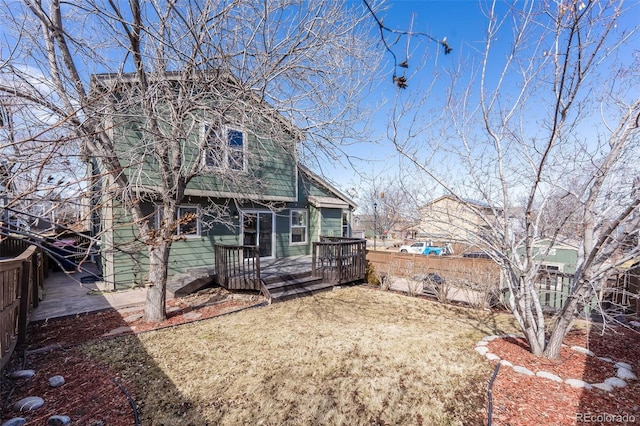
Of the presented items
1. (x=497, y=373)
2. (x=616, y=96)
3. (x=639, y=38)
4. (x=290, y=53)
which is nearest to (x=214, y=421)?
(x=497, y=373)

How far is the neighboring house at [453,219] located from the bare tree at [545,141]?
0.06 meters

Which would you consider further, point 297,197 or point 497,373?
point 297,197

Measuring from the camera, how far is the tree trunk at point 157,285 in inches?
211

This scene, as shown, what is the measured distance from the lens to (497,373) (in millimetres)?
3520

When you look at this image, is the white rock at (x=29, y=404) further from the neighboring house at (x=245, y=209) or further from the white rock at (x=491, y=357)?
the white rock at (x=491, y=357)

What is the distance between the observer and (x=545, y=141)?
3961 millimetres

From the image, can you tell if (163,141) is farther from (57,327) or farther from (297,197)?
(297,197)

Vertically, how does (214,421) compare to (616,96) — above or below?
below

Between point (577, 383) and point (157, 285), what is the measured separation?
6.25 meters

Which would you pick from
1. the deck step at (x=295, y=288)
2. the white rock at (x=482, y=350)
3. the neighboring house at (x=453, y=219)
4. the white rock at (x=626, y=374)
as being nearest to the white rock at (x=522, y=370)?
the white rock at (x=482, y=350)

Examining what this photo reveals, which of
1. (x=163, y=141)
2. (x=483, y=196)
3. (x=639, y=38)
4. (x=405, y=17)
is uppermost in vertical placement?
(x=405, y=17)

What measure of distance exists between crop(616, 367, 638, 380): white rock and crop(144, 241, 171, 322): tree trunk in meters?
6.60

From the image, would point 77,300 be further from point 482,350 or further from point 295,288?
point 482,350

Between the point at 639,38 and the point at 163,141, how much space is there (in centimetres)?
637
